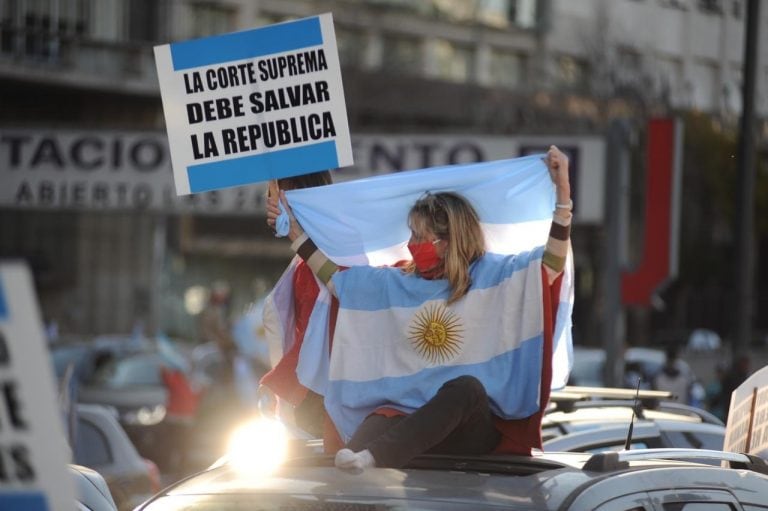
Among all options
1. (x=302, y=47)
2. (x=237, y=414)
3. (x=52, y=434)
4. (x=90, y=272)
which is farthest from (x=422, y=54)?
(x=52, y=434)

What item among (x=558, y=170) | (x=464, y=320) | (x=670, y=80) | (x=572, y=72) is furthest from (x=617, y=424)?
(x=572, y=72)

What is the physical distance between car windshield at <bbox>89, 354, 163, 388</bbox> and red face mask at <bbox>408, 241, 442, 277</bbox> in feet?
55.8

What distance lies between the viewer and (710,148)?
178 feet

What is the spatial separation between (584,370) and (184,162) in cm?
1796

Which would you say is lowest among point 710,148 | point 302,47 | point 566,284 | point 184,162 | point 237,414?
point 237,414

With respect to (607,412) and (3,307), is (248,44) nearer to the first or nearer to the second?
(607,412)

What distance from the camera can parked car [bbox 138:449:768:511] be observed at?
4.58 m

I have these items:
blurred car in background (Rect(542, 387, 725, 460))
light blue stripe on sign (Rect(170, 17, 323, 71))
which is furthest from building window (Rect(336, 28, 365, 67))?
light blue stripe on sign (Rect(170, 17, 323, 71))

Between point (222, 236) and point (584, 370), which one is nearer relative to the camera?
point (584, 370)

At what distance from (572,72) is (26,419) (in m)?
47.6

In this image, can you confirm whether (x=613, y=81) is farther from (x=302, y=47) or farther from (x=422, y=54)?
(x=302, y=47)

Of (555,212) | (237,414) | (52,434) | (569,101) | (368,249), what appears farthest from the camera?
(569,101)

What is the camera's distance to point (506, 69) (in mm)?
55375

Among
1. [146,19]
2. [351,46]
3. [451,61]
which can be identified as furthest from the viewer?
[451,61]
